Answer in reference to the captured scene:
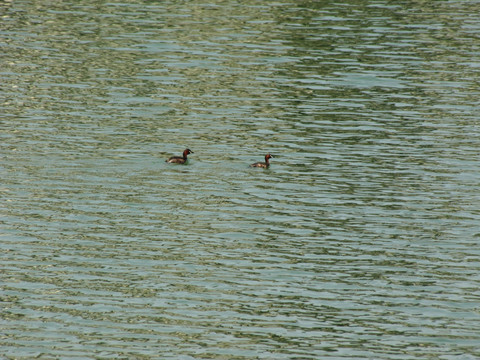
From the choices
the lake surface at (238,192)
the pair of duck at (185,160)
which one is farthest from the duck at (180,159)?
the lake surface at (238,192)

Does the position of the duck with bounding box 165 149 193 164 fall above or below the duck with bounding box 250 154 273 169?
above

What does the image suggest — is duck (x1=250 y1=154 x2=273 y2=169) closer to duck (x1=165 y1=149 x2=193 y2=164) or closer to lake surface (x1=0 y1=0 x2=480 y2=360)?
lake surface (x1=0 y1=0 x2=480 y2=360)

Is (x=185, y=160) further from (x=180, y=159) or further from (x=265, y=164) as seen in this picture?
(x=265, y=164)

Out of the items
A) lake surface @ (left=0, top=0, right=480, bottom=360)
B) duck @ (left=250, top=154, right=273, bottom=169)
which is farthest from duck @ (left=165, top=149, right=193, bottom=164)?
duck @ (left=250, top=154, right=273, bottom=169)

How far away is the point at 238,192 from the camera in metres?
29.4

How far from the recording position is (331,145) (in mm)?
34875

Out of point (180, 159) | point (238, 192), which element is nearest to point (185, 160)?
point (180, 159)

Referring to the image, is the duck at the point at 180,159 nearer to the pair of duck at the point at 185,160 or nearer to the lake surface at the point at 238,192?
the pair of duck at the point at 185,160

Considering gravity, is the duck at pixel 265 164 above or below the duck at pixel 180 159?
below

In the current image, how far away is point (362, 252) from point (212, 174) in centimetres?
843

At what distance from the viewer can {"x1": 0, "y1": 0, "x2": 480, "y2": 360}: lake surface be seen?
776 inches

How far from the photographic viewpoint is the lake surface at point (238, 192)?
19719 millimetres

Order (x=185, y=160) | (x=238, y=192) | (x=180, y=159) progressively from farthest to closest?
(x=185, y=160) < (x=180, y=159) < (x=238, y=192)

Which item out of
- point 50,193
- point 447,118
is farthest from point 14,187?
point 447,118
